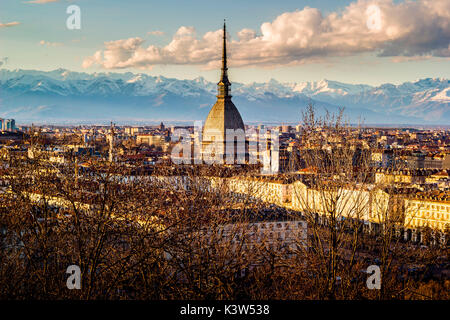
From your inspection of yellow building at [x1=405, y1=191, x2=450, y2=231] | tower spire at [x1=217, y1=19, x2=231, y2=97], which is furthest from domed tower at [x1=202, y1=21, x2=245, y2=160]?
yellow building at [x1=405, y1=191, x2=450, y2=231]

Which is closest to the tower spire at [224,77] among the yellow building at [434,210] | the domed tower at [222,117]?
the domed tower at [222,117]

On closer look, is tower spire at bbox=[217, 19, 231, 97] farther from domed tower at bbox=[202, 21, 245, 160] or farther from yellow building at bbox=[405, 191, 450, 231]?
yellow building at bbox=[405, 191, 450, 231]

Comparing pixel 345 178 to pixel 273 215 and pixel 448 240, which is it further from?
pixel 448 240

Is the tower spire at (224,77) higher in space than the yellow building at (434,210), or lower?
higher

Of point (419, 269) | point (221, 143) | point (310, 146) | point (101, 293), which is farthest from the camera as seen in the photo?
point (221, 143)

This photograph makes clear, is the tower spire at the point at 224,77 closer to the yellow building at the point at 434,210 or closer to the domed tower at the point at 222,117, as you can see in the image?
the domed tower at the point at 222,117

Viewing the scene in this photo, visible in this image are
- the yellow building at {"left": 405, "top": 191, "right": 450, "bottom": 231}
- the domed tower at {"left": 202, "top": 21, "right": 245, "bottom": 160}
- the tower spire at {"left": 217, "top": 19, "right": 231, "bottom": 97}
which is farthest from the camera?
the tower spire at {"left": 217, "top": 19, "right": 231, "bottom": 97}

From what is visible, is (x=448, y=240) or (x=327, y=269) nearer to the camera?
(x=327, y=269)

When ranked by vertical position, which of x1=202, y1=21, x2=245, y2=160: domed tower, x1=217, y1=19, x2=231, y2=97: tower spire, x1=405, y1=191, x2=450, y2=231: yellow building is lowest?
x1=405, y1=191, x2=450, y2=231: yellow building

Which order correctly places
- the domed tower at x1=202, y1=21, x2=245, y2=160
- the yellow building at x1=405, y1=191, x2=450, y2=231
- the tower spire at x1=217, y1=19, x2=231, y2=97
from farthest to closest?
1. the tower spire at x1=217, y1=19, x2=231, y2=97
2. the domed tower at x1=202, y1=21, x2=245, y2=160
3. the yellow building at x1=405, y1=191, x2=450, y2=231
